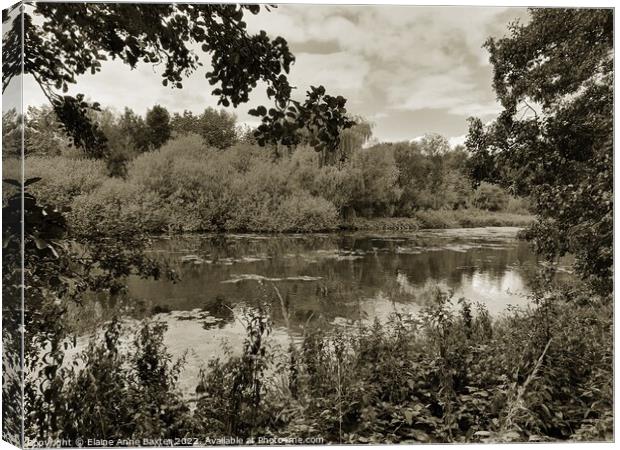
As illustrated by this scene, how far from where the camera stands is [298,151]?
134 inches

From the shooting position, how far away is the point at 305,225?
3.57 m

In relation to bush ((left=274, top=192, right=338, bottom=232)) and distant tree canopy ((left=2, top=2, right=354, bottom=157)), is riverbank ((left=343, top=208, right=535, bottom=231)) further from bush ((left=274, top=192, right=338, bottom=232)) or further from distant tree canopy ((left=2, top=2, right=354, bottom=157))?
distant tree canopy ((left=2, top=2, right=354, bottom=157))

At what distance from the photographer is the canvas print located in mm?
3254

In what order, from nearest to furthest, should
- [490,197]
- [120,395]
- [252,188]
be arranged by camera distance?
[120,395]
[252,188]
[490,197]

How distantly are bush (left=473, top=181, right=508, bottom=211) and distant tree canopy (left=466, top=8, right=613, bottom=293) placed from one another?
10cm

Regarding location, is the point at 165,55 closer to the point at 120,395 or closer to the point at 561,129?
the point at 120,395

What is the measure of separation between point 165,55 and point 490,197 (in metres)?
2.53

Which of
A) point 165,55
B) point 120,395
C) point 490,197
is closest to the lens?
point 120,395

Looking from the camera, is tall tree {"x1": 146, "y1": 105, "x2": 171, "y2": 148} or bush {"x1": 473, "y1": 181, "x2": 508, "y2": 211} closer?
tall tree {"x1": 146, "y1": 105, "x2": 171, "y2": 148}

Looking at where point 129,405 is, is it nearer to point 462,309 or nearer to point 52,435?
point 52,435

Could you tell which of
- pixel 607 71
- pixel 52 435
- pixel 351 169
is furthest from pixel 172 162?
pixel 607 71

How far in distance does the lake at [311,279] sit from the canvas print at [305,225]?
0.02 metres

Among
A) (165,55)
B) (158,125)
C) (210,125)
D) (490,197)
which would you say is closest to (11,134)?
(158,125)

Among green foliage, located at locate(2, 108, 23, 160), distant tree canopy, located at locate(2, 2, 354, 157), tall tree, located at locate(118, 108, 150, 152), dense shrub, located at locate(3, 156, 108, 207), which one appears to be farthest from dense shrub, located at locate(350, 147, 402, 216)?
green foliage, located at locate(2, 108, 23, 160)
